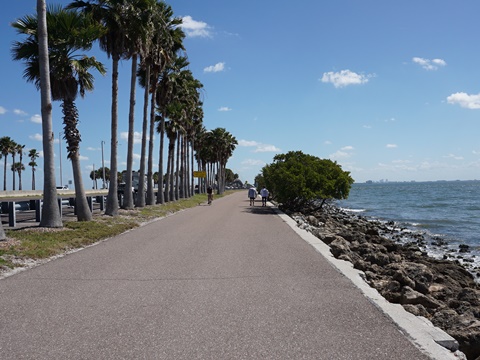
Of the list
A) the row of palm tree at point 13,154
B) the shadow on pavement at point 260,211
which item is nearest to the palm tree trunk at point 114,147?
the shadow on pavement at point 260,211

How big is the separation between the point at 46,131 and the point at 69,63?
159 inches

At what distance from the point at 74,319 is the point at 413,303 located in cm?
553

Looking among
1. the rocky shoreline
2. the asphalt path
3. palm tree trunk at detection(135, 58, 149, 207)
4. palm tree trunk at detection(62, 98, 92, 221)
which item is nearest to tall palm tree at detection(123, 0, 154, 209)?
palm tree trunk at detection(135, 58, 149, 207)

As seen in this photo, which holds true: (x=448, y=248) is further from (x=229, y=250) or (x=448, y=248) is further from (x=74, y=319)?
(x=74, y=319)

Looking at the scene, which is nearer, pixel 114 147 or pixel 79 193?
pixel 79 193

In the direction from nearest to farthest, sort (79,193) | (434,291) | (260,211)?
(434,291) < (79,193) < (260,211)

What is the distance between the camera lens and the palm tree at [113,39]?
70.2 feet

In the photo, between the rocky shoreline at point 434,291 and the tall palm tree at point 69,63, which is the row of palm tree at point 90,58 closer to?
the tall palm tree at point 69,63

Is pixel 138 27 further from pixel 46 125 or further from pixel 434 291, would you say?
pixel 434 291

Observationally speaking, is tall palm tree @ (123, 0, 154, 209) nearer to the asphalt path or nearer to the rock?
the asphalt path

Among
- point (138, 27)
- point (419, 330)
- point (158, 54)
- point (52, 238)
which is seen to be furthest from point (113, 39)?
point (419, 330)

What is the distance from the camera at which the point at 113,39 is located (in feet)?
73.2

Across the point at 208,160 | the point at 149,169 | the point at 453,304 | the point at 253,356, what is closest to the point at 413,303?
the point at 453,304

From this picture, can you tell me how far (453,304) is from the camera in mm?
9414
